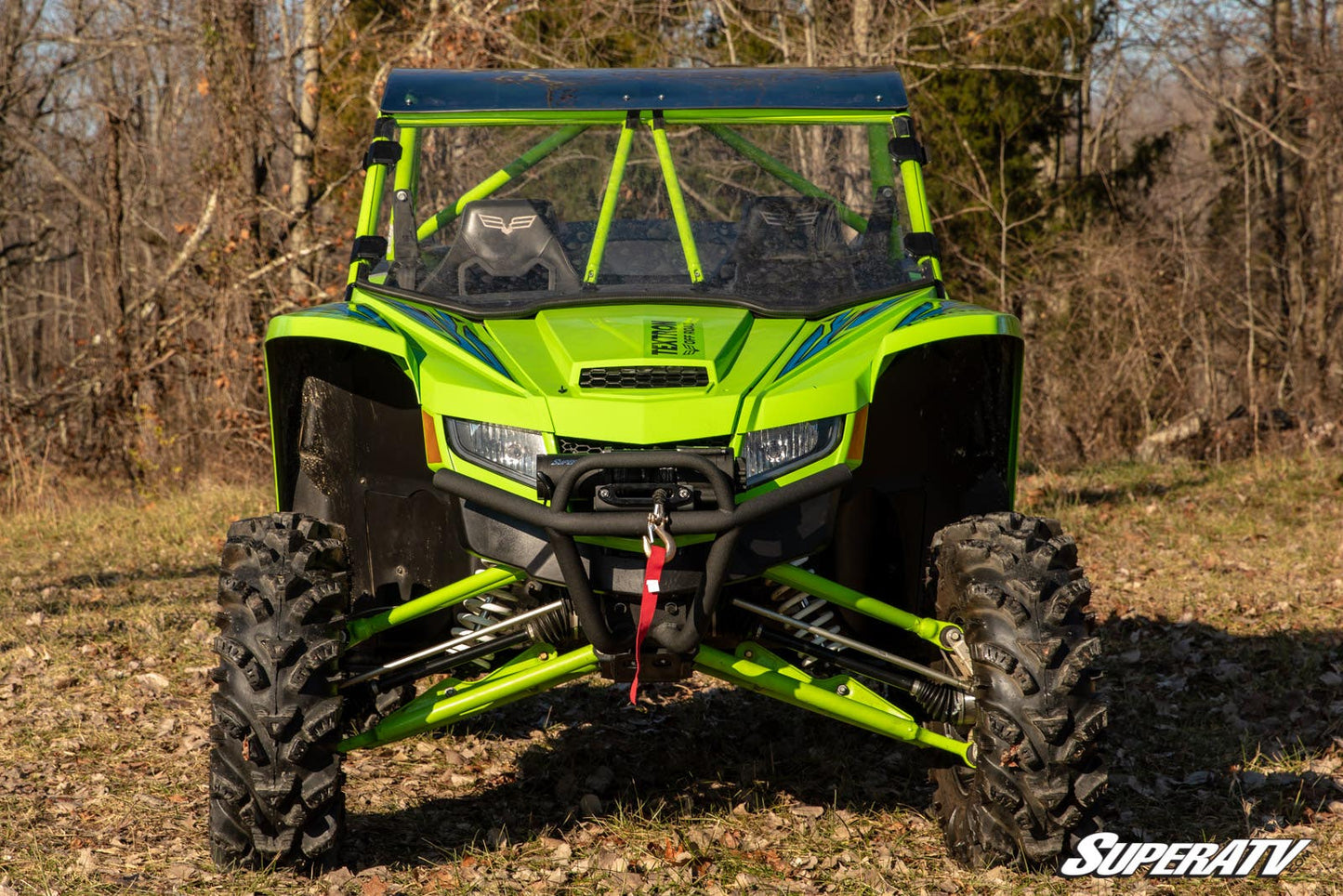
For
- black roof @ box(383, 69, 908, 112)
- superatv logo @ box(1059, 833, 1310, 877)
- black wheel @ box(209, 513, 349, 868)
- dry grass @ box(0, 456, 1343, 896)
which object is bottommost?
dry grass @ box(0, 456, 1343, 896)

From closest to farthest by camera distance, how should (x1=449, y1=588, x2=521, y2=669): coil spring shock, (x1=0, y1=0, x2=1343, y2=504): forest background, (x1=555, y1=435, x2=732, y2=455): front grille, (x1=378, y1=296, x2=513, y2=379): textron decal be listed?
(x1=555, y1=435, x2=732, y2=455): front grille, (x1=378, y1=296, x2=513, y2=379): textron decal, (x1=449, y1=588, x2=521, y2=669): coil spring shock, (x1=0, y1=0, x2=1343, y2=504): forest background

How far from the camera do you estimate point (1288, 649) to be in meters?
6.21

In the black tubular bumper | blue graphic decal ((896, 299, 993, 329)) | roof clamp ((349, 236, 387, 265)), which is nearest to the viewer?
the black tubular bumper

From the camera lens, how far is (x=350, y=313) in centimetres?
407

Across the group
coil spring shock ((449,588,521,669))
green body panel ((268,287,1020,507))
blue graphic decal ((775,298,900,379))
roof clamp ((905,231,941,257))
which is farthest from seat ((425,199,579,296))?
roof clamp ((905,231,941,257))

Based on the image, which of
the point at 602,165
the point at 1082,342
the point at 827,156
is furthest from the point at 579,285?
the point at 1082,342

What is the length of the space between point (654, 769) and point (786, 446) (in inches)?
75.1

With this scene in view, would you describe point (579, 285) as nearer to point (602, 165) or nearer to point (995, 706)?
point (602, 165)

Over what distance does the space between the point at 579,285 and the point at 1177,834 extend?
8.08 feet

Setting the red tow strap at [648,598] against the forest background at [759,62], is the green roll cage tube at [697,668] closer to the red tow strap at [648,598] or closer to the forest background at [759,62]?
the red tow strap at [648,598]

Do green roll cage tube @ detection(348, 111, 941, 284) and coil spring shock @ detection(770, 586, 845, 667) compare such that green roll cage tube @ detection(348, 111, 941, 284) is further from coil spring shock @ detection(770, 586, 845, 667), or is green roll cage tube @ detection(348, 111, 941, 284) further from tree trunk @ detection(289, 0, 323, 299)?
tree trunk @ detection(289, 0, 323, 299)

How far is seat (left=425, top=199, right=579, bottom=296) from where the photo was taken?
4.52 metres

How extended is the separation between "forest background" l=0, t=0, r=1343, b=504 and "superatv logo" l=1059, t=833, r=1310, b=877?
332 inches

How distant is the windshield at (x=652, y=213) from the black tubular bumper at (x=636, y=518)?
2.97ft
